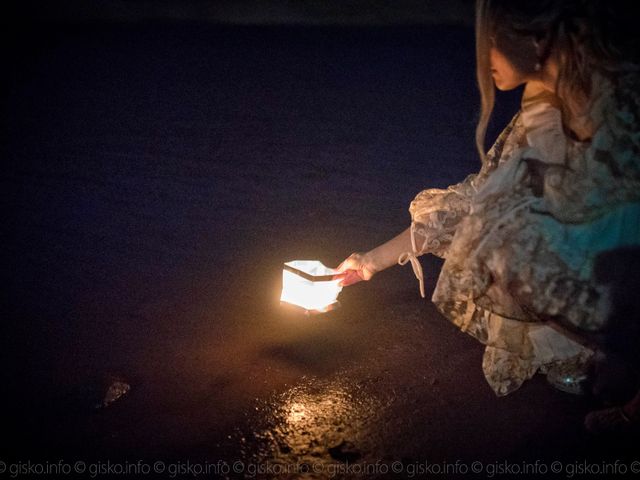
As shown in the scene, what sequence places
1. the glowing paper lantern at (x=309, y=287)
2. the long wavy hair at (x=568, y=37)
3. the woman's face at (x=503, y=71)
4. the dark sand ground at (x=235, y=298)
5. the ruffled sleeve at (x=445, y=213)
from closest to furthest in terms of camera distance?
the long wavy hair at (x=568, y=37) → the woman's face at (x=503, y=71) → the dark sand ground at (x=235, y=298) → the ruffled sleeve at (x=445, y=213) → the glowing paper lantern at (x=309, y=287)

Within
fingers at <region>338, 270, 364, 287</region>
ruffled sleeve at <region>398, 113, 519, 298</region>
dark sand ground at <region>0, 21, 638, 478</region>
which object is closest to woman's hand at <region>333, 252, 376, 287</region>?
fingers at <region>338, 270, 364, 287</region>

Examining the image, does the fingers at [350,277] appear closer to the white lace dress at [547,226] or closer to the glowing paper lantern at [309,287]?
the glowing paper lantern at [309,287]

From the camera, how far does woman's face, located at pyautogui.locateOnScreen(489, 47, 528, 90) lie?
2.12 metres

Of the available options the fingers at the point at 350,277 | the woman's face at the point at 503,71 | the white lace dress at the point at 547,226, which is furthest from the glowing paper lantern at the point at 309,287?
the woman's face at the point at 503,71

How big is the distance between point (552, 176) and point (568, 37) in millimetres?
487

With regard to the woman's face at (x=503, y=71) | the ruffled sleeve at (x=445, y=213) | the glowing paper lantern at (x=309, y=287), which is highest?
the woman's face at (x=503, y=71)

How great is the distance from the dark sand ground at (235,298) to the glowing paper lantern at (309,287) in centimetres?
29

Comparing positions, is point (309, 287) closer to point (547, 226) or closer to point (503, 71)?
point (547, 226)

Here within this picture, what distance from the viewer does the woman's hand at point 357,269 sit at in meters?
2.74

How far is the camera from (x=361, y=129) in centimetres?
655

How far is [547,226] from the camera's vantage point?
2059 millimetres

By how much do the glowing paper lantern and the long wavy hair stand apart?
1.22 metres

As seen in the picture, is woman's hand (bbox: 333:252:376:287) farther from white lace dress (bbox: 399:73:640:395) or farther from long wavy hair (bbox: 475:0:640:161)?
long wavy hair (bbox: 475:0:640:161)

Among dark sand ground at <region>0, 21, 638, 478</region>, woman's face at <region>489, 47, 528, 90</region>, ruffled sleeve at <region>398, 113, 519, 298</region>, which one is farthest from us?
ruffled sleeve at <region>398, 113, 519, 298</region>
